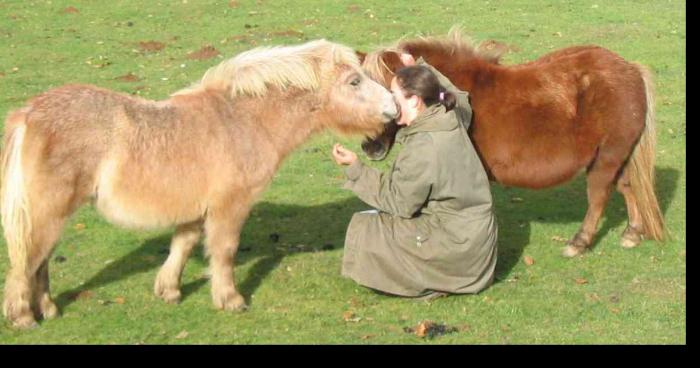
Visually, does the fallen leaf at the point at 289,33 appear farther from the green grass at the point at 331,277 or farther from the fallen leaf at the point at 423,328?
the fallen leaf at the point at 423,328

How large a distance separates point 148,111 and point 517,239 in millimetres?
3903

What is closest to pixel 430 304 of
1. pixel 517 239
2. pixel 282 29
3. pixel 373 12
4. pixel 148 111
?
pixel 517 239

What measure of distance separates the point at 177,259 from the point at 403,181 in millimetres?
1863

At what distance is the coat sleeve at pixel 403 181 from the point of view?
626cm

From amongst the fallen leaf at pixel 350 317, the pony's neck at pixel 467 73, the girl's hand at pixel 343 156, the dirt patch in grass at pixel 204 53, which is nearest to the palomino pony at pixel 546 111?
the pony's neck at pixel 467 73

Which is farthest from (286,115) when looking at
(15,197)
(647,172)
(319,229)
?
(647,172)

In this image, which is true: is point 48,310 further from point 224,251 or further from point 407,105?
point 407,105

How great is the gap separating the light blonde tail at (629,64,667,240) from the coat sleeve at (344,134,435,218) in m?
2.40

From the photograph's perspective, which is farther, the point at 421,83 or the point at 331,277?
the point at 331,277

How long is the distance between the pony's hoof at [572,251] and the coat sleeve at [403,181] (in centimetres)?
189

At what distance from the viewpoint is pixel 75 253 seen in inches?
302

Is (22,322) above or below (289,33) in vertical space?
above

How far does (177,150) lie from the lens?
5.96 m
